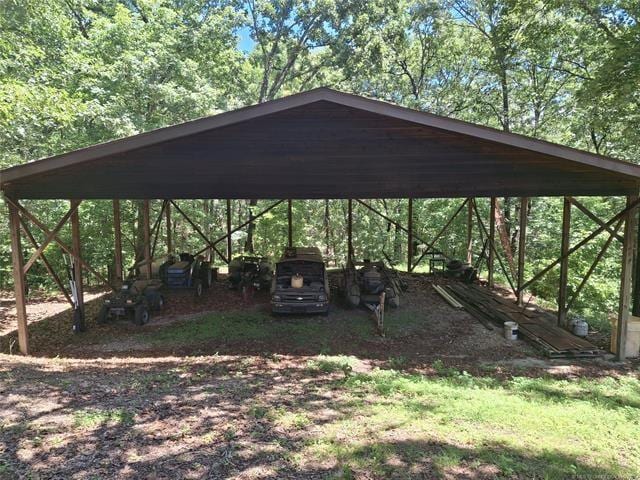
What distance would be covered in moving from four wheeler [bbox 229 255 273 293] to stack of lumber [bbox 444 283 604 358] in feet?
19.6

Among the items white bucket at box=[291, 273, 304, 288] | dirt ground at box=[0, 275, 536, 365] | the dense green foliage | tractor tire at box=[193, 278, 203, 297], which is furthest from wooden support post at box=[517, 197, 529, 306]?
tractor tire at box=[193, 278, 203, 297]

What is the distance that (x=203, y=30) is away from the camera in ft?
55.5

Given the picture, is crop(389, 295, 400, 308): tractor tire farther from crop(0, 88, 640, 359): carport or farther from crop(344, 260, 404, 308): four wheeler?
crop(0, 88, 640, 359): carport

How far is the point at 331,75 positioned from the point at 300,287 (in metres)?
16.7

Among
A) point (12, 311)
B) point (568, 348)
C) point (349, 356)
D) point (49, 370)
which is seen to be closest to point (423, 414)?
point (349, 356)

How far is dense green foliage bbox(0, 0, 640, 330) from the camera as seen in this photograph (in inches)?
446

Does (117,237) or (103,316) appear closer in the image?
(103,316)

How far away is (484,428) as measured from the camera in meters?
4.48

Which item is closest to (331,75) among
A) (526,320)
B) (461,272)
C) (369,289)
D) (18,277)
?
(461,272)

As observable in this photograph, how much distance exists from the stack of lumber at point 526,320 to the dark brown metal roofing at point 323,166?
3.16 meters

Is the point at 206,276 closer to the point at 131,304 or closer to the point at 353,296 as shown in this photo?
the point at 131,304

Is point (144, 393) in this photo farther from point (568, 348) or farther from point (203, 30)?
point (203, 30)

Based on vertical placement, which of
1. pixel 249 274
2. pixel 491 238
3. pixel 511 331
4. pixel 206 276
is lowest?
pixel 511 331

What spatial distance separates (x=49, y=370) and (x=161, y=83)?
1133 centimetres
